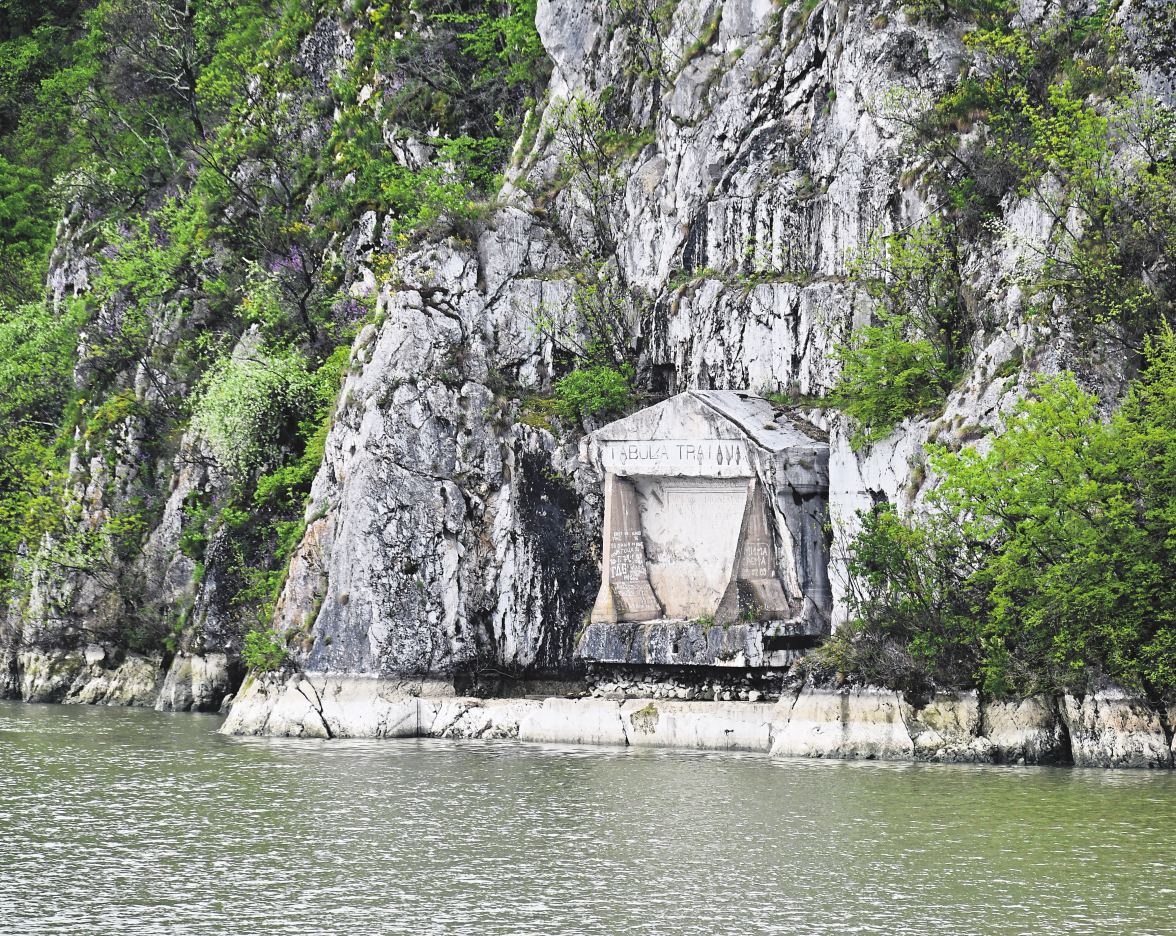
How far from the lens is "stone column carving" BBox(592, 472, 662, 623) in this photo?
29.8m

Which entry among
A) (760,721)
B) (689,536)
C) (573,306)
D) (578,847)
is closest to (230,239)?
(573,306)

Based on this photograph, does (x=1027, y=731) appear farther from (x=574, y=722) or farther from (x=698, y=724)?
(x=574, y=722)

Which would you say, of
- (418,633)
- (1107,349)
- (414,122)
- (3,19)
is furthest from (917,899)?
(3,19)

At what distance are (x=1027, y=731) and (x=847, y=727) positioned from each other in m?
3.33

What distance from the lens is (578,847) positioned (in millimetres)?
17438

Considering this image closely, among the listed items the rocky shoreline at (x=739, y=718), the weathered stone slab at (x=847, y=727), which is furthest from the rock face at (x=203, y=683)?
the weathered stone slab at (x=847, y=727)

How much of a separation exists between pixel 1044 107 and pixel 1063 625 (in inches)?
446

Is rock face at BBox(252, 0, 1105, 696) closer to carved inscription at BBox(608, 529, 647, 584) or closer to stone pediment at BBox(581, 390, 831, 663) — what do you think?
stone pediment at BBox(581, 390, 831, 663)

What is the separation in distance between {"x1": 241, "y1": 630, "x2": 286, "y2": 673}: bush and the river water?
495cm

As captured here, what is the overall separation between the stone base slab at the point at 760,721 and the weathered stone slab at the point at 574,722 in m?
0.02

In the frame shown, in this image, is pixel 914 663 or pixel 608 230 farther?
pixel 608 230

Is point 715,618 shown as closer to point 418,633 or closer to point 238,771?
point 418,633

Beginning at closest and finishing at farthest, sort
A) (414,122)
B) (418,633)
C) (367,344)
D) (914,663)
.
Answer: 1. (914,663)
2. (418,633)
3. (367,344)
4. (414,122)

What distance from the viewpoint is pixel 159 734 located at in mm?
31500
